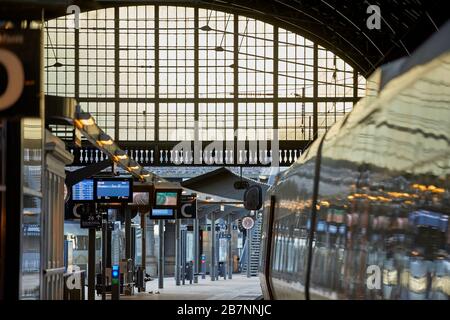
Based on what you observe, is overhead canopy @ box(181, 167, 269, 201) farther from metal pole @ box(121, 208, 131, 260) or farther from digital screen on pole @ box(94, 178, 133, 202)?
digital screen on pole @ box(94, 178, 133, 202)

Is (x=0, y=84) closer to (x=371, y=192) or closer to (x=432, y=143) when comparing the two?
(x=432, y=143)

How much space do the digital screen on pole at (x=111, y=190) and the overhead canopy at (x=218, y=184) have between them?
15.4 metres

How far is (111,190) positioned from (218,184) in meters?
17.3

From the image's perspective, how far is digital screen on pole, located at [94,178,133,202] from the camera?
90.9 feet

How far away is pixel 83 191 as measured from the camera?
27.9m

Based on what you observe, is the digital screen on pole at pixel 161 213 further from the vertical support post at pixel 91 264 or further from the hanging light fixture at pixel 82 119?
the hanging light fixture at pixel 82 119

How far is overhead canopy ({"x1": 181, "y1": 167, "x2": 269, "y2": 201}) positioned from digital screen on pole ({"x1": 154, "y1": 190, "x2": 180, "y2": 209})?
20.3 ft

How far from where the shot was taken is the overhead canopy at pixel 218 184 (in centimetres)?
4422

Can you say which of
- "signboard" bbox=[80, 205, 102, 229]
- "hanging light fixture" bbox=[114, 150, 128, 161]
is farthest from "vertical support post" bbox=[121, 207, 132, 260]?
"hanging light fixture" bbox=[114, 150, 128, 161]

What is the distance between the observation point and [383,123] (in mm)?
7016

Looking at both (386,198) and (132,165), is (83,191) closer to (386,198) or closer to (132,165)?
(132,165)

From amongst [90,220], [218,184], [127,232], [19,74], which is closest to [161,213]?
[127,232]

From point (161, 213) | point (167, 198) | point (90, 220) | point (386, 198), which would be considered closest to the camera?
point (386, 198)

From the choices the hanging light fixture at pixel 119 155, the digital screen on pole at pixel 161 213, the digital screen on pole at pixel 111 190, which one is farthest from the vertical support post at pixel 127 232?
the hanging light fixture at pixel 119 155
